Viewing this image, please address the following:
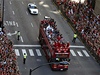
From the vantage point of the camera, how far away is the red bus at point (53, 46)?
116 ft

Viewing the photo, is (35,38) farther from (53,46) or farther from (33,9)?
(33,9)

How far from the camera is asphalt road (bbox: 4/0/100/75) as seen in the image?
37.3m

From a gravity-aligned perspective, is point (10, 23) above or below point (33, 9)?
below

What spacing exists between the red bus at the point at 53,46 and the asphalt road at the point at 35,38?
0.96 m

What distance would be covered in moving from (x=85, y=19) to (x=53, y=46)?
56.1ft

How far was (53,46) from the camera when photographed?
35781mm

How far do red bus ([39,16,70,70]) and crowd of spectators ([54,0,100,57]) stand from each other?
6375 mm

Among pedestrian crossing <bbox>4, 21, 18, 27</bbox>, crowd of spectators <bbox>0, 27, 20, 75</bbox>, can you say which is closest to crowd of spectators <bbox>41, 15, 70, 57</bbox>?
crowd of spectators <bbox>0, 27, 20, 75</bbox>

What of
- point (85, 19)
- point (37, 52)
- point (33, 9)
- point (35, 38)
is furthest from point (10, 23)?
point (85, 19)

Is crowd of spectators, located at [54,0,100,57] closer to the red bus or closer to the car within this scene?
the car

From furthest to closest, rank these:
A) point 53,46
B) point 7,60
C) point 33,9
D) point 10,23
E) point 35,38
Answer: point 33,9, point 10,23, point 35,38, point 53,46, point 7,60

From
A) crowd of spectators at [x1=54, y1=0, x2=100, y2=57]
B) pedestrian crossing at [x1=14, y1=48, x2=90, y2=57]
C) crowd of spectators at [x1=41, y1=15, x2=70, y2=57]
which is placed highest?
crowd of spectators at [x1=41, y1=15, x2=70, y2=57]

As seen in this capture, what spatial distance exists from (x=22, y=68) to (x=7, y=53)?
2517mm

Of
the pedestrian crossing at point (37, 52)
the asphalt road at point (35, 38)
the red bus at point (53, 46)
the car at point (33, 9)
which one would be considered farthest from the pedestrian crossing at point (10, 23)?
the pedestrian crossing at point (37, 52)
